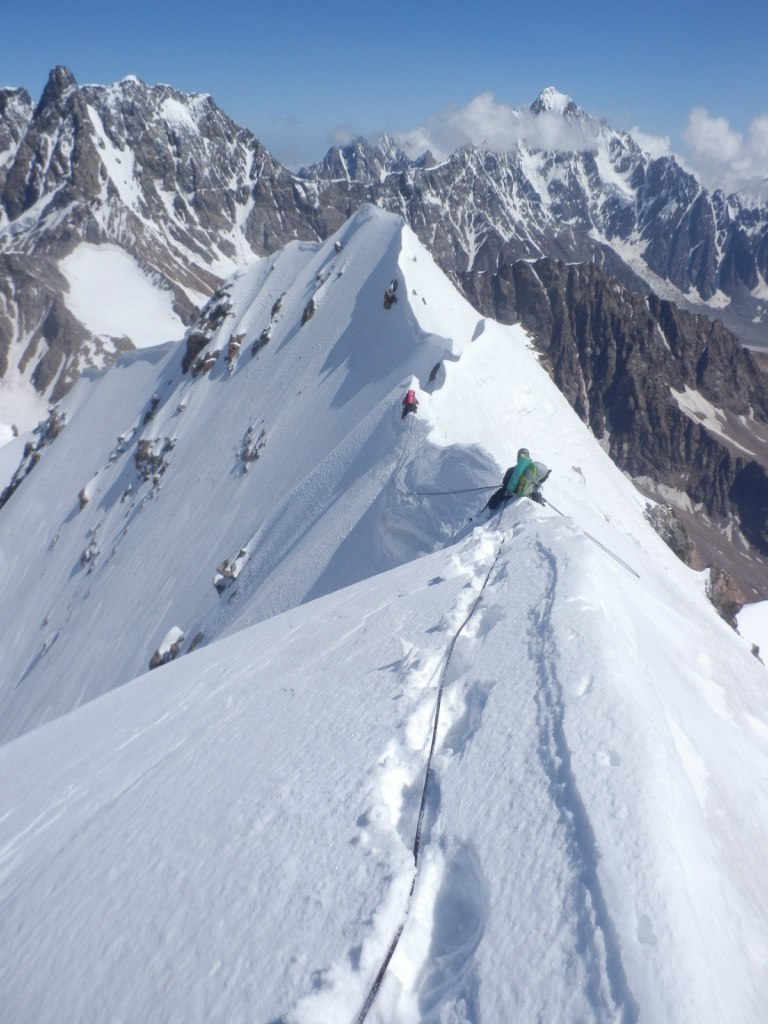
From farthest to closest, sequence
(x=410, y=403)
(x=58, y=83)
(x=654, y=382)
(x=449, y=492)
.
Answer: (x=58, y=83)
(x=654, y=382)
(x=410, y=403)
(x=449, y=492)

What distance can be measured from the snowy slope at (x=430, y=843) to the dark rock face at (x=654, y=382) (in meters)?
139

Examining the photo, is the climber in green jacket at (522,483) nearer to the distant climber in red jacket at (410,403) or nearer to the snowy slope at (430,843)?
the snowy slope at (430,843)

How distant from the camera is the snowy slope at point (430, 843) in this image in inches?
155

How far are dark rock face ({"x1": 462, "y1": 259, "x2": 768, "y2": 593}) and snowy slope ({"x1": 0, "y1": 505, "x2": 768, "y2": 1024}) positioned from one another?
138773 millimetres

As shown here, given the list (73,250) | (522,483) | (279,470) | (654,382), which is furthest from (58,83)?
(522,483)

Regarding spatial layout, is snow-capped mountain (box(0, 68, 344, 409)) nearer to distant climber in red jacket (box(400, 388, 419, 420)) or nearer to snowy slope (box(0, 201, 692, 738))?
snowy slope (box(0, 201, 692, 738))

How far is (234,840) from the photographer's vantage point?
5375 mm

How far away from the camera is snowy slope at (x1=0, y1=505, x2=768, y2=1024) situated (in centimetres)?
394

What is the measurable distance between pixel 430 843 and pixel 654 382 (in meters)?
164

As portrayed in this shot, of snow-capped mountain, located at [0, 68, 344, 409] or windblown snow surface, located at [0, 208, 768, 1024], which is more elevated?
snow-capped mountain, located at [0, 68, 344, 409]

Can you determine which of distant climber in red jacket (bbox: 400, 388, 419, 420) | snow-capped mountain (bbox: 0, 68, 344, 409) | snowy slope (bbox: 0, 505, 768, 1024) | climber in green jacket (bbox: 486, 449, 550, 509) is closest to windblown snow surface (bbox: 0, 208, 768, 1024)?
snowy slope (bbox: 0, 505, 768, 1024)

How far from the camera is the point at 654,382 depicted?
154750 mm

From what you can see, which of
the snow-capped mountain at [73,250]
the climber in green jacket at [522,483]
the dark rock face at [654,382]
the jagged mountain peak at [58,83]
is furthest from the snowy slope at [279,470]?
the jagged mountain peak at [58,83]

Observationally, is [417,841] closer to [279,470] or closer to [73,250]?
[279,470]
